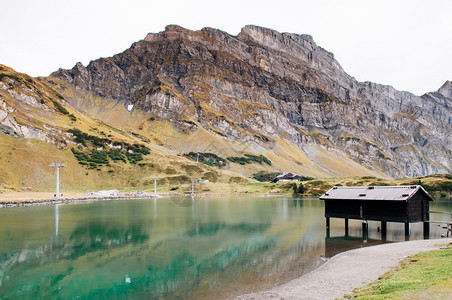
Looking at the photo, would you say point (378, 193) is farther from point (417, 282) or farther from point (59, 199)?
point (59, 199)

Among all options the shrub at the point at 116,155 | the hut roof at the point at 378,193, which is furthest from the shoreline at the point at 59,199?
the hut roof at the point at 378,193

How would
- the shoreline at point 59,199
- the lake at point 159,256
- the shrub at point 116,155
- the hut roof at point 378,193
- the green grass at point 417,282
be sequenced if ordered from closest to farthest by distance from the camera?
the green grass at point 417,282
the lake at point 159,256
the hut roof at point 378,193
the shoreline at point 59,199
the shrub at point 116,155

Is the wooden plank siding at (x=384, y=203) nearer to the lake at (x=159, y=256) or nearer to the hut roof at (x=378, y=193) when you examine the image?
the hut roof at (x=378, y=193)

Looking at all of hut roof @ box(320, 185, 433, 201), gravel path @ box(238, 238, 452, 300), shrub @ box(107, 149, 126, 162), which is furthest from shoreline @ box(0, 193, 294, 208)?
gravel path @ box(238, 238, 452, 300)

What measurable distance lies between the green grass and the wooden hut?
1642cm

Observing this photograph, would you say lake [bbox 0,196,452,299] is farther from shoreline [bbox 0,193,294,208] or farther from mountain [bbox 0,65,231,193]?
mountain [bbox 0,65,231,193]

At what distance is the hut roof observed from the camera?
40.9 meters

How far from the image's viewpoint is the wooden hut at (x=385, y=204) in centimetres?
4106

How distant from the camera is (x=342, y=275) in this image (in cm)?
2395

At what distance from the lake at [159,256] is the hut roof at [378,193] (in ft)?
17.4

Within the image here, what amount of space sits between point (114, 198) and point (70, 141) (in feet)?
211

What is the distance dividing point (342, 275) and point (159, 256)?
57.5ft

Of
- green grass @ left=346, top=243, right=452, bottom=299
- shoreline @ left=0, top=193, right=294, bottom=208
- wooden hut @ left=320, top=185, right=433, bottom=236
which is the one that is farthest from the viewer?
shoreline @ left=0, top=193, right=294, bottom=208

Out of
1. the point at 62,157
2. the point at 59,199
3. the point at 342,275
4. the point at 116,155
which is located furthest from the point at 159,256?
the point at 116,155
